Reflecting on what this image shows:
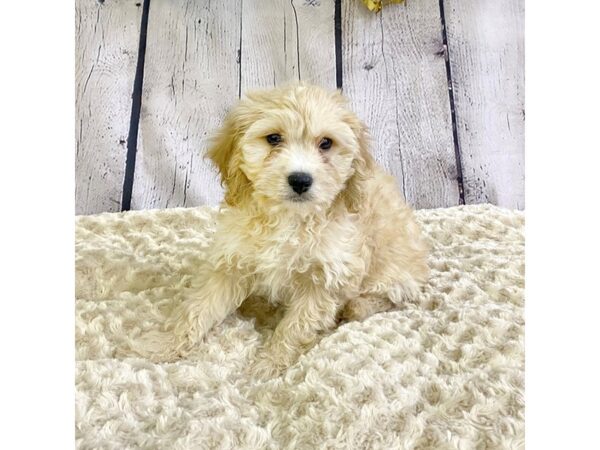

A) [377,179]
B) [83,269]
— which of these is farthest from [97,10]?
[377,179]

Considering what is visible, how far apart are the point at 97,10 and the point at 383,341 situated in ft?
4.51

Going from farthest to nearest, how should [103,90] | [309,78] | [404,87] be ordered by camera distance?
1. [404,87]
2. [309,78]
3. [103,90]

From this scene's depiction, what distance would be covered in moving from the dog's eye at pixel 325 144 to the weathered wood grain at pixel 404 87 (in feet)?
1.87

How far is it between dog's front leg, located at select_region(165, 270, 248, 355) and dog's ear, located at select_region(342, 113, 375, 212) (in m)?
0.44

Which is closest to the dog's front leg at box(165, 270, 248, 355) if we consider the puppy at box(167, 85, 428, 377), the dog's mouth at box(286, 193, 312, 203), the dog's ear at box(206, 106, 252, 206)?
the puppy at box(167, 85, 428, 377)

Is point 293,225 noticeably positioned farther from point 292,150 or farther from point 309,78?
point 309,78

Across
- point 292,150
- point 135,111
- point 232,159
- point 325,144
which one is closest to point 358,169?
point 325,144

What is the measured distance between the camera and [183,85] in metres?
2.01

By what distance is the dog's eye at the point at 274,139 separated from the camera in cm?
152

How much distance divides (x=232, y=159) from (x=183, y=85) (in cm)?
61

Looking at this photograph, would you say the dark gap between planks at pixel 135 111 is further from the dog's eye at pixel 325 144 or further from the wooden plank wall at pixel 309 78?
the dog's eye at pixel 325 144

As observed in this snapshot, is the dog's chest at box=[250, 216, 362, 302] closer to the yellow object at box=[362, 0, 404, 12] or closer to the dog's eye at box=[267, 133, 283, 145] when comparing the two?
the dog's eye at box=[267, 133, 283, 145]

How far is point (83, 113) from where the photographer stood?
68.7 inches

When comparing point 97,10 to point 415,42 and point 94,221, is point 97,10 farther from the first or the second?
point 415,42
